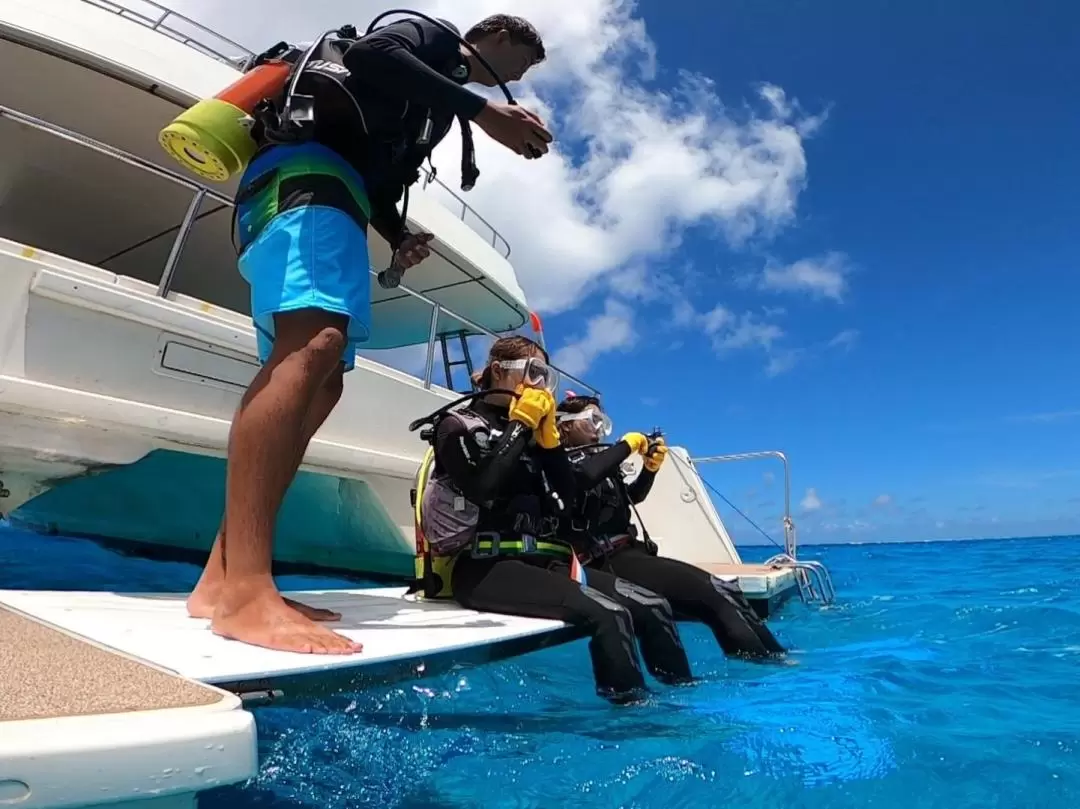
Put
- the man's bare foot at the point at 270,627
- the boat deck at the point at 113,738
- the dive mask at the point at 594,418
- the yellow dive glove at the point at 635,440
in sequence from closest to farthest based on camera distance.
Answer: the boat deck at the point at 113,738 < the man's bare foot at the point at 270,627 < the yellow dive glove at the point at 635,440 < the dive mask at the point at 594,418

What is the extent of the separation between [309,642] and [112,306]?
2.09 metres

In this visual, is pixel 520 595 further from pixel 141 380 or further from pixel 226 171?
pixel 141 380

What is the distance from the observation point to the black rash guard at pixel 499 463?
2.54 metres

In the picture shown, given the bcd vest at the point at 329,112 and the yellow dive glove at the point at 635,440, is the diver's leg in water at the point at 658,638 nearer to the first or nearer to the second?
the yellow dive glove at the point at 635,440

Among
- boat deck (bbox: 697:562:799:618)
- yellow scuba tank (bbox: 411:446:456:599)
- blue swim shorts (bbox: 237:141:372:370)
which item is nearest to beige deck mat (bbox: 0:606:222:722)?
blue swim shorts (bbox: 237:141:372:370)

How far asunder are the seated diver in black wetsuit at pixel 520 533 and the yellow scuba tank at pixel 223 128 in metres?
1.11

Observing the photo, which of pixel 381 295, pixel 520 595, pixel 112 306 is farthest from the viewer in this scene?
pixel 381 295

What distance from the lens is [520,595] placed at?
2.57 metres

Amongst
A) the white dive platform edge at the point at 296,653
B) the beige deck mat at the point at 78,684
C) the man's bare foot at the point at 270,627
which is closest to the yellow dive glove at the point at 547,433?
the white dive platform edge at the point at 296,653

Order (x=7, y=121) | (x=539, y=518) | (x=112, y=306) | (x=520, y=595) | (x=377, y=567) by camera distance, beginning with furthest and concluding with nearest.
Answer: (x=377, y=567) < (x=7, y=121) < (x=112, y=306) < (x=539, y=518) < (x=520, y=595)

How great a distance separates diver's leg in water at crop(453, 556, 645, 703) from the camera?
234 centimetres

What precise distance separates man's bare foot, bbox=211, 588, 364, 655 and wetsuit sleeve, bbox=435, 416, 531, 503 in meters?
0.93

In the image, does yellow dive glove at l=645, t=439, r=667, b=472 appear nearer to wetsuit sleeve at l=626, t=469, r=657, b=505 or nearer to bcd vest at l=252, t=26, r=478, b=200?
wetsuit sleeve at l=626, t=469, r=657, b=505

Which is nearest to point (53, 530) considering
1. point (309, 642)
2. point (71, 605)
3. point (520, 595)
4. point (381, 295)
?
point (381, 295)
